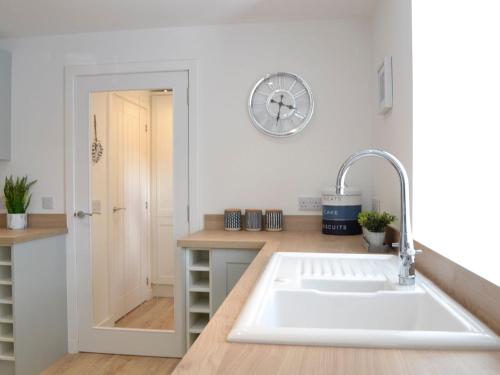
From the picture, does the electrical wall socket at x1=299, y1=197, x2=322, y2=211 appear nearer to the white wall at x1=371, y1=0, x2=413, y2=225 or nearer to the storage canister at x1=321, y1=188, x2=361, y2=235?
the storage canister at x1=321, y1=188, x2=361, y2=235

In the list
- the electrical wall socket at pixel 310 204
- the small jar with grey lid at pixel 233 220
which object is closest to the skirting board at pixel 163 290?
the small jar with grey lid at pixel 233 220

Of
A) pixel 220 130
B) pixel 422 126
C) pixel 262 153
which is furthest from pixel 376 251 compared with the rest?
pixel 220 130

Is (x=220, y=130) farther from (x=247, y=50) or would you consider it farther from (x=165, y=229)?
(x=165, y=229)

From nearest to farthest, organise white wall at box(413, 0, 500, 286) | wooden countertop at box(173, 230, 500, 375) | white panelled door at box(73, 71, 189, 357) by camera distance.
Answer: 1. wooden countertop at box(173, 230, 500, 375)
2. white wall at box(413, 0, 500, 286)
3. white panelled door at box(73, 71, 189, 357)

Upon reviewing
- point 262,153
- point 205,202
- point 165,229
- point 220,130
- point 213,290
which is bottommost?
point 213,290

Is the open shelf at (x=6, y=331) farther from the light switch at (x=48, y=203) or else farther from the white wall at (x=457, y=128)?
the white wall at (x=457, y=128)

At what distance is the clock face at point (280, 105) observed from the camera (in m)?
2.53

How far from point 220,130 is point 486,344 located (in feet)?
7.00

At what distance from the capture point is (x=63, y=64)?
2725mm

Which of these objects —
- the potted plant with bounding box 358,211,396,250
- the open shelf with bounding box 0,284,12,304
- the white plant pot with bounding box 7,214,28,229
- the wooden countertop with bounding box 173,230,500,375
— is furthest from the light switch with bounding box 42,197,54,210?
the wooden countertop with bounding box 173,230,500,375

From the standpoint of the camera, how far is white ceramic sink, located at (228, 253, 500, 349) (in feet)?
2.29

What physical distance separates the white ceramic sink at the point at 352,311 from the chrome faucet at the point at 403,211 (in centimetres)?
5

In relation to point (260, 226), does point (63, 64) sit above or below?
above

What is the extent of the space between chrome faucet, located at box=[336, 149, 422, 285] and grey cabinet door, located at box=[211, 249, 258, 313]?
1108 millimetres
